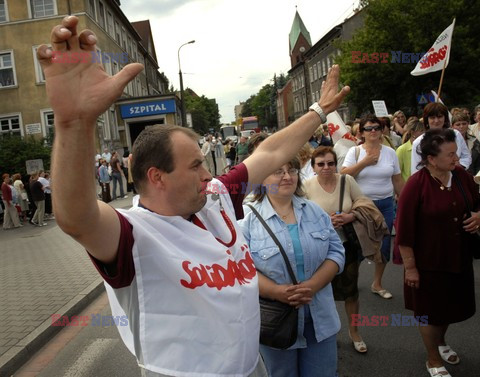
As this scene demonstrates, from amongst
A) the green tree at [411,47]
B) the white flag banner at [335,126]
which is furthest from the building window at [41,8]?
the white flag banner at [335,126]

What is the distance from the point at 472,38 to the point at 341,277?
93.5 ft

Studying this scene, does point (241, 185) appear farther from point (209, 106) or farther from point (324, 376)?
point (209, 106)

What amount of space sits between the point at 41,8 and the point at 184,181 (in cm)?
2812

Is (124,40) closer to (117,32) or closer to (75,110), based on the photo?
(117,32)

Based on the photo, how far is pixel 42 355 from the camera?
448 centimetres

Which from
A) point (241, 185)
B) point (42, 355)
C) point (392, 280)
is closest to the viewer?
point (241, 185)

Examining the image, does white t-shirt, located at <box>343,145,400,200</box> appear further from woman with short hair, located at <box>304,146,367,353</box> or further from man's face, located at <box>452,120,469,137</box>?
man's face, located at <box>452,120,469,137</box>

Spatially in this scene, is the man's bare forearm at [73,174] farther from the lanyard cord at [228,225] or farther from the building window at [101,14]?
the building window at [101,14]

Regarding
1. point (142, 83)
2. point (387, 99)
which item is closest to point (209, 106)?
point (142, 83)

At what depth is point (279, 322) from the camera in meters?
2.52

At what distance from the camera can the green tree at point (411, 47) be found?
26828mm

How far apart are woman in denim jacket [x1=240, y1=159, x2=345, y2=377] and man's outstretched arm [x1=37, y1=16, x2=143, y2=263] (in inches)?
63.1

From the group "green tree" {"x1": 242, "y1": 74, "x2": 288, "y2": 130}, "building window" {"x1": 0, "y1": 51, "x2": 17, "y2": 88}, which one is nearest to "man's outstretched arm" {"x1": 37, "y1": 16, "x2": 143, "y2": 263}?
"building window" {"x1": 0, "y1": 51, "x2": 17, "y2": 88}

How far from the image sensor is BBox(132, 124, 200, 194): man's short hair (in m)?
1.55
